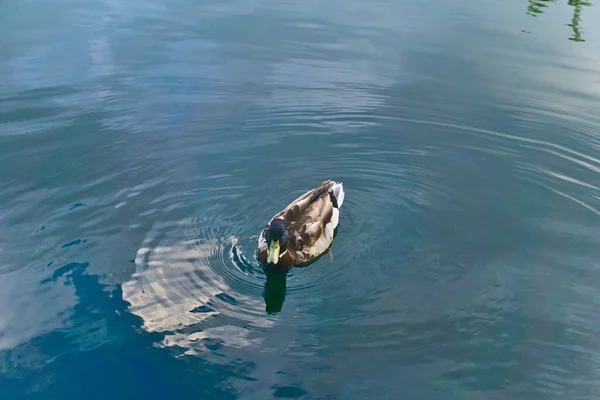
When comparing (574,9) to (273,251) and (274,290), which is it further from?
(274,290)

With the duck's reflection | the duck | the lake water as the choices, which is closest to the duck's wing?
the duck

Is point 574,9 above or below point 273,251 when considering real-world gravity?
above

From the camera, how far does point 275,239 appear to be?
916 centimetres

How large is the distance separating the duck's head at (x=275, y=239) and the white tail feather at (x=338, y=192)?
164 cm

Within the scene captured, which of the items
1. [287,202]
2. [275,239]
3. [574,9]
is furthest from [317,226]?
[574,9]

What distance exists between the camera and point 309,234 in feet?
31.9

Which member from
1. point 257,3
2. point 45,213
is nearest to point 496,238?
Answer: point 45,213

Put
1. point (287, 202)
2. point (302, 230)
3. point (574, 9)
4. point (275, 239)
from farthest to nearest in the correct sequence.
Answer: point (574, 9), point (287, 202), point (302, 230), point (275, 239)

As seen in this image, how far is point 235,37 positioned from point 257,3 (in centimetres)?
318

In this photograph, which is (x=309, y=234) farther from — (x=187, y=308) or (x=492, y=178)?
(x=492, y=178)

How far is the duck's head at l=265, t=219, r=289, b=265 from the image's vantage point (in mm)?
9148

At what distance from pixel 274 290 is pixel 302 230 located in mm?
1072

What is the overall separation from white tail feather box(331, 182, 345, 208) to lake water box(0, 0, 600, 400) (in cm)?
25

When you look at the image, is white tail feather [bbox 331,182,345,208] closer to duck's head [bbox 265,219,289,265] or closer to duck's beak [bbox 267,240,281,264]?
duck's head [bbox 265,219,289,265]
